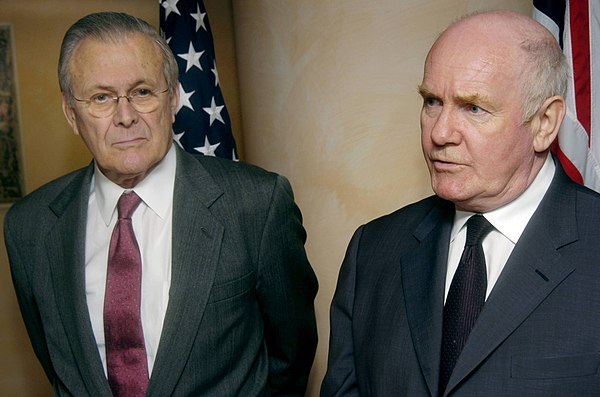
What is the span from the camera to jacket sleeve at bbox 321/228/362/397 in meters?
1.92

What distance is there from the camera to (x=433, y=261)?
5.84 feet

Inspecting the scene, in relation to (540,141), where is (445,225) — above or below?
below

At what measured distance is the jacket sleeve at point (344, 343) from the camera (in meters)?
1.92

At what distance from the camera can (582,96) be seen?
2.16 m

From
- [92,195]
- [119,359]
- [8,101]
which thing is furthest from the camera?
[8,101]

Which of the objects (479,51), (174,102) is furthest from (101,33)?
(479,51)

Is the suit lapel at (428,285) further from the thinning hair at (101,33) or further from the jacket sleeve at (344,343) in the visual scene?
the thinning hair at (101,33)

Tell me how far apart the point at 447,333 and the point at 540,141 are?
49cm

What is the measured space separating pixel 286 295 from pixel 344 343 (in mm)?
424

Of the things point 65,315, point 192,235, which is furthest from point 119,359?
point 192,235

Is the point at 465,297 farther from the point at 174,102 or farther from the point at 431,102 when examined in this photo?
the point at 174,102

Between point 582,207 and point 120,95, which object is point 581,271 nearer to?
point 582,207

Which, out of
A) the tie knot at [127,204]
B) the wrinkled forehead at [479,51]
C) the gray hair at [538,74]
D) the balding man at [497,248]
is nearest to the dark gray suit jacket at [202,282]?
the tie knot at [127,204]

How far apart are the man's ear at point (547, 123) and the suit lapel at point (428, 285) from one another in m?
0.31
